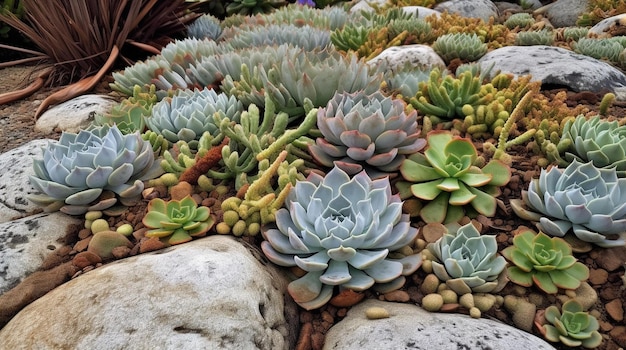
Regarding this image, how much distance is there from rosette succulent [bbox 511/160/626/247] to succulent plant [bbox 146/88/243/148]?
1.42m

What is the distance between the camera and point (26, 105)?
11.4ft

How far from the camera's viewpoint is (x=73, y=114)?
303cm

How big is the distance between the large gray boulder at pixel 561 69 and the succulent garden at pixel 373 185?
0.53ft

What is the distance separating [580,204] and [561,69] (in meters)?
1.60

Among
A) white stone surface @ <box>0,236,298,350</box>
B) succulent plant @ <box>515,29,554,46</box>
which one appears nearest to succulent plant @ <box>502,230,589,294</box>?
white stone surface @ <box>0,236,298,350</box>

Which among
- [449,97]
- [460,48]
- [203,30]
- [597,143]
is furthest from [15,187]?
[460,48]

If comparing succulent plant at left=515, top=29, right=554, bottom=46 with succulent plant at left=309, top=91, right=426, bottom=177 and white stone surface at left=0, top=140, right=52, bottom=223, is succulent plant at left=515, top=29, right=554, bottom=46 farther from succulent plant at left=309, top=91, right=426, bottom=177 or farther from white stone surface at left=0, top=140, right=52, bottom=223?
white stone surface at left=0, top=140, right=52, bottom=223

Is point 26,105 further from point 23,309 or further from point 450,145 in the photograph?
point 450,145

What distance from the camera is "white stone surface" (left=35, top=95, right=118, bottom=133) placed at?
2.96m

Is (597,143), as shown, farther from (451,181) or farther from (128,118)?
(128,118)

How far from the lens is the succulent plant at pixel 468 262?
173cm

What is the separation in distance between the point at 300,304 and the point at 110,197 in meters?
0.96

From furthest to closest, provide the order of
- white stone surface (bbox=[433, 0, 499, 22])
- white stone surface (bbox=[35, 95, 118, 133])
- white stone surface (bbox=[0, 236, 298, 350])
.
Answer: white stone surface (bbox=[433, 0, 499, 22]), white stone surface (bbox=[35, 95, 118, 133]), white stone surface (bbox=[0, 236, 298, 350])

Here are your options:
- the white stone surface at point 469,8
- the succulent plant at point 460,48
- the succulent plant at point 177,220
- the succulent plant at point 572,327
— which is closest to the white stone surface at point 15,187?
the succulent plant at point 177,220
